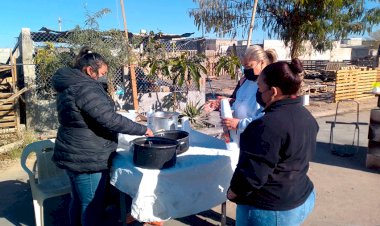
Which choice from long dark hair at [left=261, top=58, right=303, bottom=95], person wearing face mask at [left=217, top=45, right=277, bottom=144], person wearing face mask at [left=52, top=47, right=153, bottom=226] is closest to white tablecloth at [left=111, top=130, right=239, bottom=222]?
person wearing face mask at [left=52, top=47, right=153, bottom=226]

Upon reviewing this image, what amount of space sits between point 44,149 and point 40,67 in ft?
13.3

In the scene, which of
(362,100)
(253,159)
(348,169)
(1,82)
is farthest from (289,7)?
(253,159)

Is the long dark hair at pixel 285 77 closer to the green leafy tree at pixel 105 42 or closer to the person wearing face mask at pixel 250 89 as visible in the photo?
the person wearing face mask at pixel 250 89

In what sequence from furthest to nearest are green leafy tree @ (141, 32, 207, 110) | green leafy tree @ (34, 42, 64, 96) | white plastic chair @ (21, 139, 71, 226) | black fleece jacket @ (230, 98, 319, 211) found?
green leafy tree @ (141, 32, 207, 110)
green leafy tree @ (34, 42, 64, 96)
white plastic chair @ (21, 139, 71, 226)
black fleece jacket @ (230, 98, 319, 211)

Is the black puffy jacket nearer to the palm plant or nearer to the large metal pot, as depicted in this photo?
the large metal pot

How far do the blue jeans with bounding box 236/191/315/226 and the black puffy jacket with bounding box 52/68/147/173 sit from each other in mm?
1126

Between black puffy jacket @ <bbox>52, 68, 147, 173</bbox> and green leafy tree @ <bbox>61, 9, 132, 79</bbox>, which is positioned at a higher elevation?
green leafy tree @ <bbox>61, 9, 132, 79</bbox>

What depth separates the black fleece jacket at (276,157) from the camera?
1677 mm

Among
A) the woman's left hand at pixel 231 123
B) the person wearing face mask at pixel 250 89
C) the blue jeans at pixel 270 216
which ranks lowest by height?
the blue jeans at pixel 270 216

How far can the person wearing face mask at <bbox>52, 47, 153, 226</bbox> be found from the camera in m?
2.45

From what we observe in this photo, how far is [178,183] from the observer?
2371mm

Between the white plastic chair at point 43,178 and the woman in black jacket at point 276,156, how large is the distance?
7.28 feet

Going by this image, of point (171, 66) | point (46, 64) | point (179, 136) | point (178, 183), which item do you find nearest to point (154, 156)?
point (178, 183)

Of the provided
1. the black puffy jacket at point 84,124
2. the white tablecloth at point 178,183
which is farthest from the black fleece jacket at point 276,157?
the black puffy jacket at point 84,124
